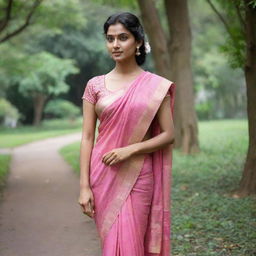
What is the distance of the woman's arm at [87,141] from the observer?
9.80ft

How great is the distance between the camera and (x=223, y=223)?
237 inches

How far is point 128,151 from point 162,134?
25 cm

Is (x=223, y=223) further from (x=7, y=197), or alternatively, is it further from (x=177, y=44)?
(x=177, y=44)

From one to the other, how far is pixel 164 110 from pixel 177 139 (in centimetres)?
1133

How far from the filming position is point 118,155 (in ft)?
9.31

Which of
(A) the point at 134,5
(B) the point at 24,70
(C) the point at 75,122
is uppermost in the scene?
(A) the point at 134,5

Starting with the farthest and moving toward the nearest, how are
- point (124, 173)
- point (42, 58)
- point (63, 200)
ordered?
point (42, 58) → point (63, 200) → point (124, 173)

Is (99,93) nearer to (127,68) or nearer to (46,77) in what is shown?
(127,68)

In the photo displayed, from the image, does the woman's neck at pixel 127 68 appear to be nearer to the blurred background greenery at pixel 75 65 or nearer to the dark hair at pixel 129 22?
the dark hair at pixel 129 22

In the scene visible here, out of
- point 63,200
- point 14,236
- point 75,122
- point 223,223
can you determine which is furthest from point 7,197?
point 75,122

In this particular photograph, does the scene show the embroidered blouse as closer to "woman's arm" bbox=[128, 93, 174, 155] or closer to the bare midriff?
"woman's arm" bbox=[128, 93, 174, 155]

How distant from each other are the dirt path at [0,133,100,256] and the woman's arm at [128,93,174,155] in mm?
2646

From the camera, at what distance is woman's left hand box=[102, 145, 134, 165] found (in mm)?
2836

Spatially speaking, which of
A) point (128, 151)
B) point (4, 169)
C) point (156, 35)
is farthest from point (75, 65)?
point (128, 151)
